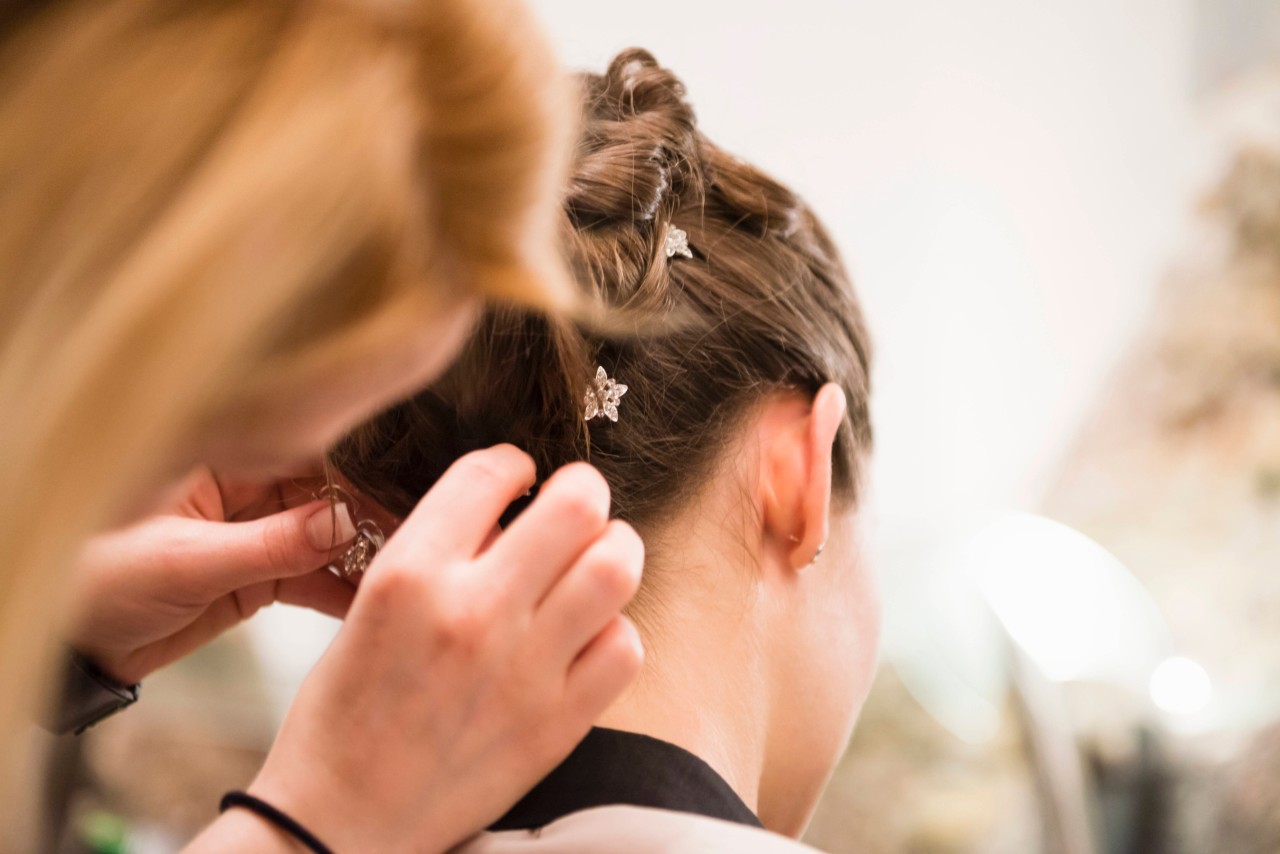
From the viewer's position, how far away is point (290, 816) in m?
0.55

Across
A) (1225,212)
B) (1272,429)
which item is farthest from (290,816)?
(1225,212)

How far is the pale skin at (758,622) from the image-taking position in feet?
2.49

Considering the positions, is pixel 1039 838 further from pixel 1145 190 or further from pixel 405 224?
pixel 405 224

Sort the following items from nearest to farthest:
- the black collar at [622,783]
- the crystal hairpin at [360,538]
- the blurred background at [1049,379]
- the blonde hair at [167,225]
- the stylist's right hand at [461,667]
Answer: the blonde hair at [167,225] < the stylist's right hand at [461,667] < the black collar at [622,783] < the crystal hairpin at [360,538] < the blurred background at [1049,379]

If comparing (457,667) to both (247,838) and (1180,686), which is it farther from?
(1180,686)

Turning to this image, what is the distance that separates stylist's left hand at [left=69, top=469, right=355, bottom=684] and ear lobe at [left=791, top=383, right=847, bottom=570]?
15.3 inches

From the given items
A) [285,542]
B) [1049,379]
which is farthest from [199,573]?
[1049,379]

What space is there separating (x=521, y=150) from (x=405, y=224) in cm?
7

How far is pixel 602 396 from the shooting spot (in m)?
0.74

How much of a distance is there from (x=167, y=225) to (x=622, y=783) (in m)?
0.49

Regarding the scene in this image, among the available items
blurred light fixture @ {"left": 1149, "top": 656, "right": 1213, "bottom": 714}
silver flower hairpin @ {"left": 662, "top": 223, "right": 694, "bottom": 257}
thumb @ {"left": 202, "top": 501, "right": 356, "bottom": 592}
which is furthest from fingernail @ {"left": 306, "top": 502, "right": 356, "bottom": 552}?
blurred light fixture @ {"left": 1149, "top": 656, "right": 1213, "bottom": 714}

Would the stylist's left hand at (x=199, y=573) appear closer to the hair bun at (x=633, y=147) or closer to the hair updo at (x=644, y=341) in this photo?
the hair updo at (x=644, y=341)

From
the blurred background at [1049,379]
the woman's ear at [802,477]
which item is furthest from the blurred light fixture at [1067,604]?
the woman's ear at [802,477]

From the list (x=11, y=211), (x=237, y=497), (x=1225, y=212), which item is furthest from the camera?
(x=1225, y=212)
